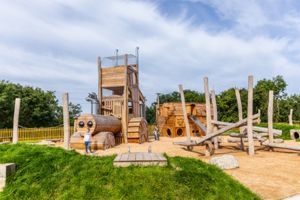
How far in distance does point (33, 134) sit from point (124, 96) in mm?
9466

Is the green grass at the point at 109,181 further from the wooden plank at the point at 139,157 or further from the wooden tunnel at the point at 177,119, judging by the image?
the wooden tunnel at the point at 177,119

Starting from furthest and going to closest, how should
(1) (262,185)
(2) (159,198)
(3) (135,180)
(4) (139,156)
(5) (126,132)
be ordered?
1. (5) (126,132)
2. (1) (262,185)
3. (4) (139,156)
4. (3) (135,180)
5. (2) (159,198)

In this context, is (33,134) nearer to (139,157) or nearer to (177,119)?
(177,119)

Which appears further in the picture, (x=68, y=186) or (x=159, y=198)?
(x=68, y=186)

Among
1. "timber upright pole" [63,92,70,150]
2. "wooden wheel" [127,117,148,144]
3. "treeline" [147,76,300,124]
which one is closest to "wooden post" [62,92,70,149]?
"timber upright pole" [63,92,70,150]

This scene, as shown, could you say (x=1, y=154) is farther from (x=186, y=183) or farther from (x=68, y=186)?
(x=186, y=183)

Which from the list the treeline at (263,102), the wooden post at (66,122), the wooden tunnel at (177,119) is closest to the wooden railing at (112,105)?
the wooden post at (66,122)

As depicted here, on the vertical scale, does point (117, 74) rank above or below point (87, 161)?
above

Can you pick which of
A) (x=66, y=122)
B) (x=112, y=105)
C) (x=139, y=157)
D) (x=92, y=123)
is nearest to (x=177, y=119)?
(x=112, y=105)

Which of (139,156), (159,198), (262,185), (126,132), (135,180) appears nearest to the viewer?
(159,198)

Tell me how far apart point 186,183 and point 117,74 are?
17.7 meters

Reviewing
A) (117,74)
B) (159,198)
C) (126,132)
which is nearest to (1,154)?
(159,198)

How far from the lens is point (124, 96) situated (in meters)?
21.7

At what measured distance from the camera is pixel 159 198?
514cm
